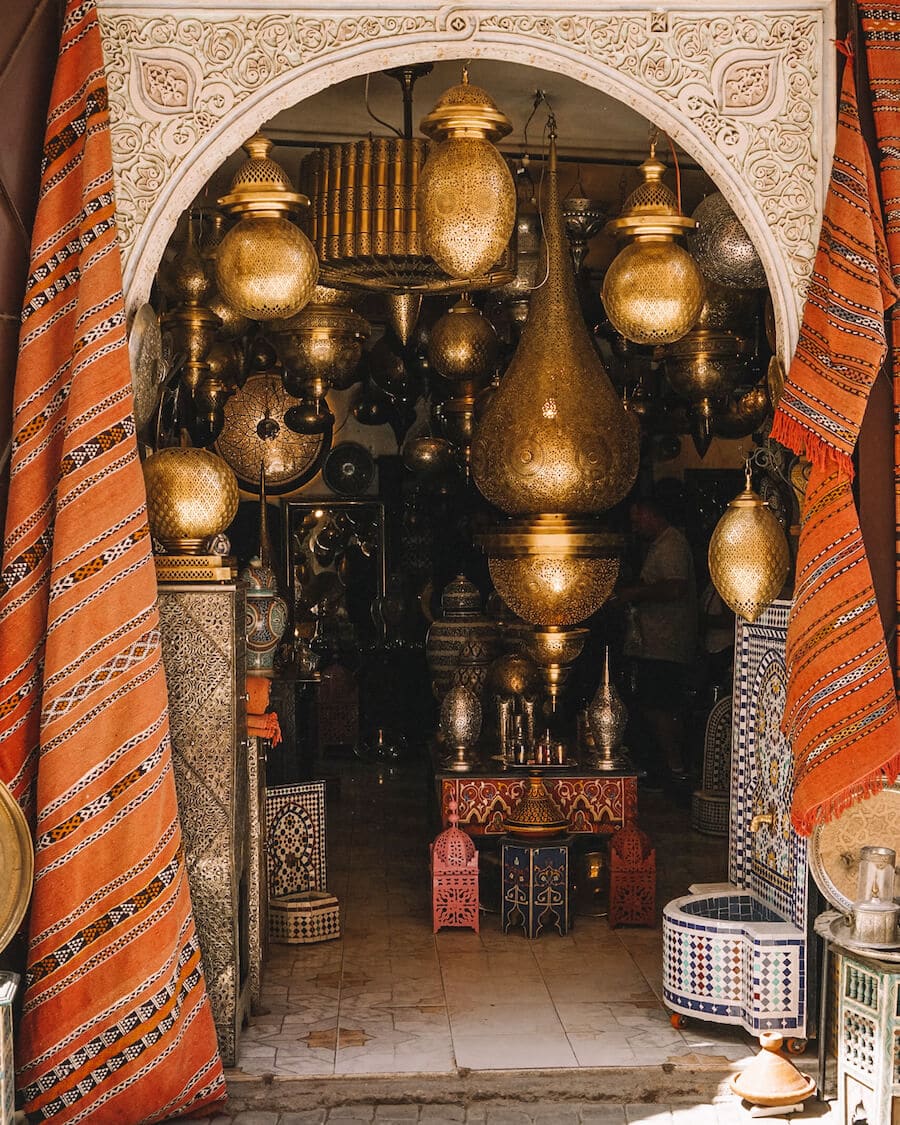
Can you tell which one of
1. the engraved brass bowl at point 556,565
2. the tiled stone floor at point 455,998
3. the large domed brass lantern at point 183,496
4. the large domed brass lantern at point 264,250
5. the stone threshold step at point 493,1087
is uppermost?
the large domed brass lantern at point 264,250

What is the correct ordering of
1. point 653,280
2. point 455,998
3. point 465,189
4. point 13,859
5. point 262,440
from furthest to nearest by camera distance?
point 262,440 < point 455,998 < point 653,280 < point 465,189 < point 13,859

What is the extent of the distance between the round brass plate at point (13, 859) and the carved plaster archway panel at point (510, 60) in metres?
1.33

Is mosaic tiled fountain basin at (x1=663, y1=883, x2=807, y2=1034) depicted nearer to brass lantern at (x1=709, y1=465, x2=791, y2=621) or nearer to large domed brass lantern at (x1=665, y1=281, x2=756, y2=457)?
brass lantern at (x1=709, y1=465, x2=791, y2=621)

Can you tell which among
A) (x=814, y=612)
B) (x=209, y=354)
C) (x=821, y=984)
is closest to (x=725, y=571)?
(x=814, y=612)

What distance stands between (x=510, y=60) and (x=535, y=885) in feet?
9.22

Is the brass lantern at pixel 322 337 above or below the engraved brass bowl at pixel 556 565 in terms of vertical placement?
above

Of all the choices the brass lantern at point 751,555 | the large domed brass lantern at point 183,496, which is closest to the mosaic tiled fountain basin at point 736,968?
the brass lantern at point 751,555

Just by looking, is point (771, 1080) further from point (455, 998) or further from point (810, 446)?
point (810, 446)

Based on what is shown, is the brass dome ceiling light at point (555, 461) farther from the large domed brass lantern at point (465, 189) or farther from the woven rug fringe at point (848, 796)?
the woven rug fringe at point (848, 796)

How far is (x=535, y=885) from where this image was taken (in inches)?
197

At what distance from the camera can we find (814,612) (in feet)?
11.5

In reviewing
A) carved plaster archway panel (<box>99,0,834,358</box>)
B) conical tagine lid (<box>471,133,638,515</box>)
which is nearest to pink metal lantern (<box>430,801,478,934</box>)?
conical tagine lid (<box>471,133,638,515</box>)

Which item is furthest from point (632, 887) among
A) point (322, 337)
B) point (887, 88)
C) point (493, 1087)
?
point (887, 88)

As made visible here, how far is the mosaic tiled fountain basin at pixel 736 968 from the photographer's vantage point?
3.72 meters
